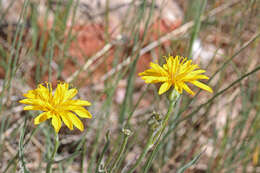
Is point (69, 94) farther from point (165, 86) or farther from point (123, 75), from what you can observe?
point (123, 75)

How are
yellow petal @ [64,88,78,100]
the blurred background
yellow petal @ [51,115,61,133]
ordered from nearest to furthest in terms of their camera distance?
yellow petal @ [51,115,61,133]
yellow petal @ [64,88,78,100]
the blurred background

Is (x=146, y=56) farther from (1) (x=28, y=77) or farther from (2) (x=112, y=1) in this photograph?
(1) (x=28, y=77)

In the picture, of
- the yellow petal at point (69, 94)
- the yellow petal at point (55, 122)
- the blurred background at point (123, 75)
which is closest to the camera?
the yellow petal at point (55, 122)

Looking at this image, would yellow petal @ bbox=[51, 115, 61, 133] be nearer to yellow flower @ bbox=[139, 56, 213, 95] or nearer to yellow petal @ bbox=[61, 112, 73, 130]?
yellow petal @ bbox=[61, 112, 73, 130]

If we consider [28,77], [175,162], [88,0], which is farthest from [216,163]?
[88,0]

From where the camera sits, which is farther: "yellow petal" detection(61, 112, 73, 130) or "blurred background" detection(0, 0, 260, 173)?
"blurred background" detection(0, 0, 260, 173)

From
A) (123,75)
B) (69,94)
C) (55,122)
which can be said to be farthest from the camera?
(123,75)

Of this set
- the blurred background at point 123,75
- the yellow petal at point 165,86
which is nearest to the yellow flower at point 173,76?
the yellow petal at point 165,86

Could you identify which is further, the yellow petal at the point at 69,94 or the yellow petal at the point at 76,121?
the yellow petal at the point at 69,94

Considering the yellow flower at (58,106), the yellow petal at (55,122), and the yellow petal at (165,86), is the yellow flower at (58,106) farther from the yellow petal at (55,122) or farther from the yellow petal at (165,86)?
the yellow petal at (165,86)

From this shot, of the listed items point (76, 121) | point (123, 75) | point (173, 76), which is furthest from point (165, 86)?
point (123, 75)

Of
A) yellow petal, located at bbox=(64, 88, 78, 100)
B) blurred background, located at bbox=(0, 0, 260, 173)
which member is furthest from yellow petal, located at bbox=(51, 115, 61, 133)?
blurred background, located at bbox=(0, 0, 260, 173)
